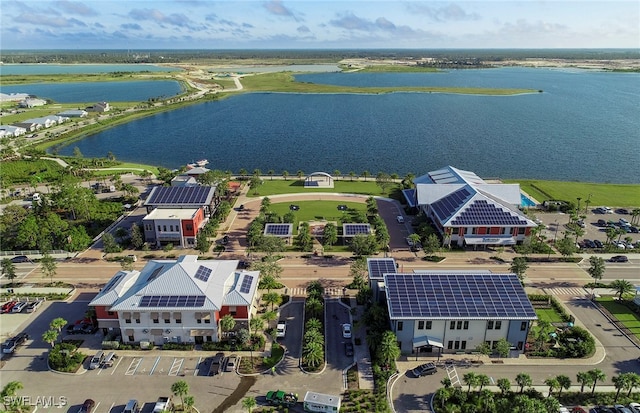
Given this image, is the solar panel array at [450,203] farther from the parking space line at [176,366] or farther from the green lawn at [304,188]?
the parking space line at [176,366]

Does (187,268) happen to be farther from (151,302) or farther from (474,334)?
(474,334)

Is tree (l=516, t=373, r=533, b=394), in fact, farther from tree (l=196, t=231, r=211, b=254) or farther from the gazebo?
the gazebo

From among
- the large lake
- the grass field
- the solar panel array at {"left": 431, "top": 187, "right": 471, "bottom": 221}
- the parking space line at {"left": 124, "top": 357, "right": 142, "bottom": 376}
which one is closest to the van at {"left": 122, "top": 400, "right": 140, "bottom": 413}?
the parking space line at {"left": 124, "top": 357, "right": 142, "bottom": 376}

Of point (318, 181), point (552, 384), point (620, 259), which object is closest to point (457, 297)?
point (552, 384)

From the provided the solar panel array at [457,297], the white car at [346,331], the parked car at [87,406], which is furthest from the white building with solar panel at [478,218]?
the parked car at [87,406]

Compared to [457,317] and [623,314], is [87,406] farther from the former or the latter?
[623,314]
